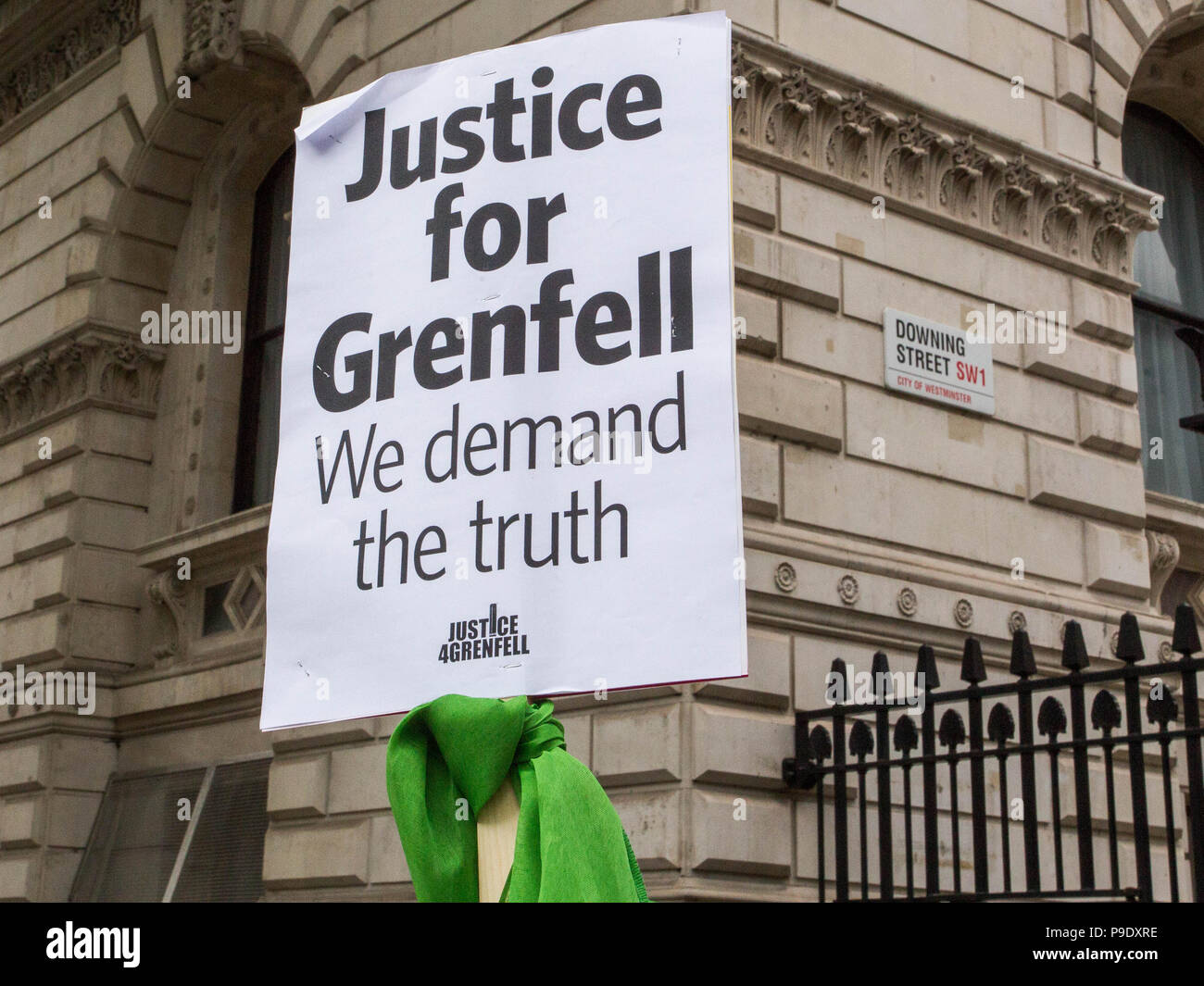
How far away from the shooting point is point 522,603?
370 centimetres

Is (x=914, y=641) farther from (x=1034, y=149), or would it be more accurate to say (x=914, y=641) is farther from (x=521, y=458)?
(x=521, y=458)

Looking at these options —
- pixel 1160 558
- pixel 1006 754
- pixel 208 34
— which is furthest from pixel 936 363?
pixel 208 34

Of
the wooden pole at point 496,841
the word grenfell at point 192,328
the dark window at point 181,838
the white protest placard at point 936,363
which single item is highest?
the word grenfell at point 192,328

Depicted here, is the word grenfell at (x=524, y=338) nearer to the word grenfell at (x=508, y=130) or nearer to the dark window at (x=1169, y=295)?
the word grenfell at (x=508, y=130)

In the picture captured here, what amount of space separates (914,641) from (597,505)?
608 centimetres

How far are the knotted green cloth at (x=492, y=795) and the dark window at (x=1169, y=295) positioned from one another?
10.1 m

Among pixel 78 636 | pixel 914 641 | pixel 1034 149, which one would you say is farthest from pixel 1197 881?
pixel 78 636

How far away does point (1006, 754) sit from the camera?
7.18 meters

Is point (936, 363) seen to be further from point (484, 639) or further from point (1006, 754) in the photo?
point (484, 639)

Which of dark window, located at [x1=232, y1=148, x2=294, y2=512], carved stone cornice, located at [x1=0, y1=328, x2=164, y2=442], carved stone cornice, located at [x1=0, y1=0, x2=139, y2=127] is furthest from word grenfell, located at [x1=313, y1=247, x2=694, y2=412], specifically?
carved stone cornice, located at [x1=0, y1=0, x2=139, y2=127]

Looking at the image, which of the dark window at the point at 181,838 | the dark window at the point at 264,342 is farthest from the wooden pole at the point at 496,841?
the dark window at the point at 264,342

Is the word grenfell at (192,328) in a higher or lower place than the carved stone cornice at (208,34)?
lower

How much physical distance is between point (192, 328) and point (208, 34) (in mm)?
2498

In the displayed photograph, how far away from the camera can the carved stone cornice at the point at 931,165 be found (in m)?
9.59
